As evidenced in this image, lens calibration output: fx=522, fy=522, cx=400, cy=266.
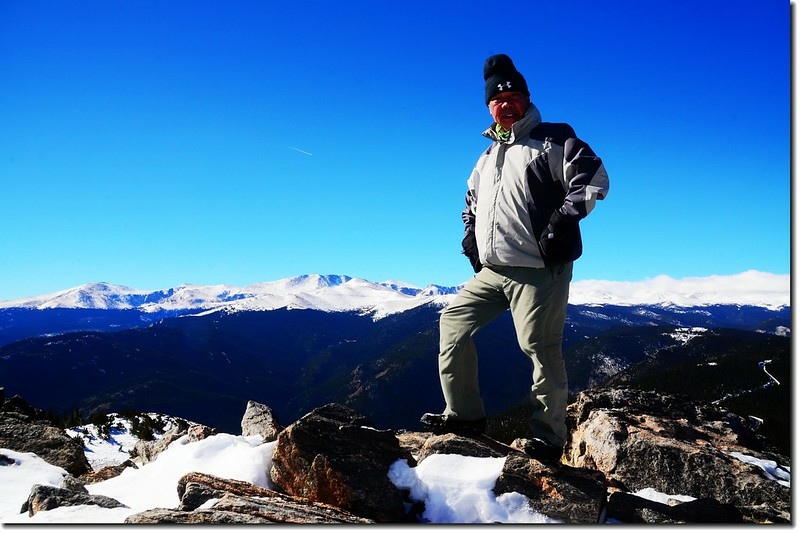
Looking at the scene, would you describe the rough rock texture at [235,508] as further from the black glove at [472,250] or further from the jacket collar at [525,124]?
the jacket collar at [525,124]

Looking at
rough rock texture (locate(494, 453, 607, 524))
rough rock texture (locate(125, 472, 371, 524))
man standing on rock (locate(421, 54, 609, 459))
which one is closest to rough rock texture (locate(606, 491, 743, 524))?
rough rock texture (locate(494, 453, 607, 524))

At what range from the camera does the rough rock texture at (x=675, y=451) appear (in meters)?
7.86

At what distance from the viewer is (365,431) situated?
6633 millimetres

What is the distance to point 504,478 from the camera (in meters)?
5.64

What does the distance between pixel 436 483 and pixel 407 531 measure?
1.02 metres

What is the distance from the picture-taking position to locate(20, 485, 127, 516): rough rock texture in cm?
541

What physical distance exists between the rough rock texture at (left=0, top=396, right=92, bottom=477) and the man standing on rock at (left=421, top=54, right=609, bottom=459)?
27.5 ft

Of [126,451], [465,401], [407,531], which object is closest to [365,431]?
[465,401]

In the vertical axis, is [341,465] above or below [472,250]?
below

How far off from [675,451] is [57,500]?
876cm

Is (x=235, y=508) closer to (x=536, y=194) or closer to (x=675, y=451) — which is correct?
(x=536, y=194)

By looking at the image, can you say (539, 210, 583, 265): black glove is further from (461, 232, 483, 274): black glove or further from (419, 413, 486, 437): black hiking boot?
(419, 413, 486, 437): black hiking boot

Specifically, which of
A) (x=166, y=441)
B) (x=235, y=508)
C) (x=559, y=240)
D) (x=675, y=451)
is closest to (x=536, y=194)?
(x=559, y=240)

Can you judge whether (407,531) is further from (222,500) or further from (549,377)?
(549,377)
